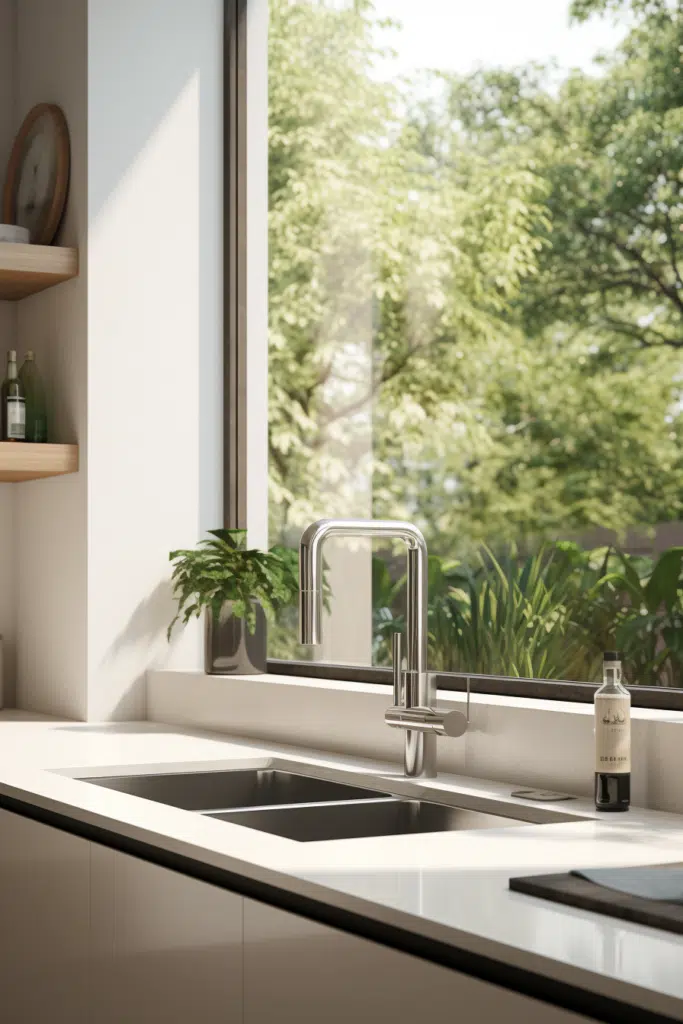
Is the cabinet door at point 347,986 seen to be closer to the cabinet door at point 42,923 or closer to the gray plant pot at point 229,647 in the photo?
the cabinet door at point 42,923

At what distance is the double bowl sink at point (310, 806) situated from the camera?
2012 millimetres

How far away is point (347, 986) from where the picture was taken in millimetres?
1380

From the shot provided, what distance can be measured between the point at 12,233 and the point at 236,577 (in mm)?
944

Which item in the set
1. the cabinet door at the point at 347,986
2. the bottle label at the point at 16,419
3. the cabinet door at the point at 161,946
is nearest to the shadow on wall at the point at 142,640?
the bottle label at the point at 16,419

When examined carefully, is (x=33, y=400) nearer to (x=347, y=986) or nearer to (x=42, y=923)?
(x=42, y=923)

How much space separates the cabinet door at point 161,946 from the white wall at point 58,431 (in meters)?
1.33

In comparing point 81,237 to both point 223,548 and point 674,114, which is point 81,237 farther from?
point 674,114

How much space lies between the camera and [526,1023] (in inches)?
45.8

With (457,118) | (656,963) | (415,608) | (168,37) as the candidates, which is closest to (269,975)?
(656,963)

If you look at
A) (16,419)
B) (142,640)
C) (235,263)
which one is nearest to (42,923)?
(142,640)

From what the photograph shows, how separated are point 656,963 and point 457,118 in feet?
17.0

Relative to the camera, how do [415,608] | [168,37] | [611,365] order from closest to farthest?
[415,608]
[168,37]
[611,365]

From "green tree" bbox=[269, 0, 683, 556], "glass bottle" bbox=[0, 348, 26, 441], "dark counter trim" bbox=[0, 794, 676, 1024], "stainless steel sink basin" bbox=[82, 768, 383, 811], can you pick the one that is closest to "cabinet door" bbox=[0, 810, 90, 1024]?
"dark counter trim" bbox=[0, 794, 676, 1024]

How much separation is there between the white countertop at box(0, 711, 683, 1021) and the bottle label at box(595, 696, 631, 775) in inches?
2.7
